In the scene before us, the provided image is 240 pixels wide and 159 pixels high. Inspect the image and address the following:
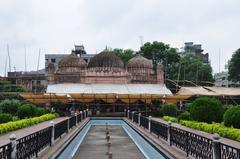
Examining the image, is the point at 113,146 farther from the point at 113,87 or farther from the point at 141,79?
the point at 141,79

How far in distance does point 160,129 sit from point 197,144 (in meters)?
5.99

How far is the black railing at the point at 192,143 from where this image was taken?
317 inches

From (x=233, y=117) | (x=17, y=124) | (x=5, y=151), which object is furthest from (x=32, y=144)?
(x=17, y=124)

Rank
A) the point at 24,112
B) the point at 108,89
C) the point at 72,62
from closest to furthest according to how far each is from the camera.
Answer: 1. the point at 24,112
2. the point at 108,89
3. the point at 72,62

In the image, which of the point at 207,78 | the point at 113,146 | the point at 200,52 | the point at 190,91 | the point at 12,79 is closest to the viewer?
the point at 113,146

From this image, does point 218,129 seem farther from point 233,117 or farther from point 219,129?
point 233,117

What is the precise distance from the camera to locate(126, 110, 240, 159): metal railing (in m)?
6.85

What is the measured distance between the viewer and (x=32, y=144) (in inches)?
359

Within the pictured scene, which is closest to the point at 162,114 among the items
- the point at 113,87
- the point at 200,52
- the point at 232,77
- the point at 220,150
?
the point at 113,87

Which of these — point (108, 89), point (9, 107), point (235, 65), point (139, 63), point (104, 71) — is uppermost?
point (139, 63)

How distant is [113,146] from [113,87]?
34.6 m

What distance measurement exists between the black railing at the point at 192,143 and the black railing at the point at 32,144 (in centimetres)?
396

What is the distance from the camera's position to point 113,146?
45.0 feet

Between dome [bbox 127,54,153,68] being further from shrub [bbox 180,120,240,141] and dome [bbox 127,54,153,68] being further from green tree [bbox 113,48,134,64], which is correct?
shrub [bbox 180,120,240,141]
